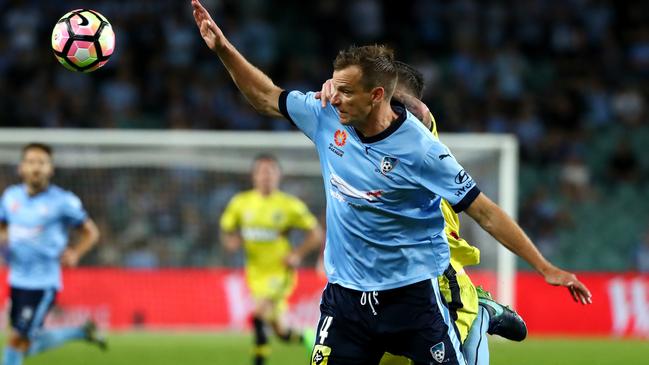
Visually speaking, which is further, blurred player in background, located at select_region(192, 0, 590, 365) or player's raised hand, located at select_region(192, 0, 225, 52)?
player's raised hand, located at select_region(192, 0, 225, 52)

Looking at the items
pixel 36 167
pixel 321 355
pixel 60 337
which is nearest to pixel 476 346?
pixel 321 355

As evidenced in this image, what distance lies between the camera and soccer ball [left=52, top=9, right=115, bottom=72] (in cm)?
673

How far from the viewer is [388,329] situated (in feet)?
19.5

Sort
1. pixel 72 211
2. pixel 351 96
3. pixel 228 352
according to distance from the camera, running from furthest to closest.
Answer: pixel 228 352 → pixel 72 211 → pixel 351 96

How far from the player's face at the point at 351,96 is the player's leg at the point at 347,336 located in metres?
0.95

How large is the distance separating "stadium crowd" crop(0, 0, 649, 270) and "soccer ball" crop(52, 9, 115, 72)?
36.5ft

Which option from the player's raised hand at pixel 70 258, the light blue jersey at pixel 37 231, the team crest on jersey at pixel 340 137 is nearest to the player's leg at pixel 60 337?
the light blue jersey at pixel 37 231

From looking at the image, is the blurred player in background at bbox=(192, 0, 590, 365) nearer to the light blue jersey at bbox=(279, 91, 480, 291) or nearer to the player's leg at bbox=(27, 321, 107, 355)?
the light blue jersey at bbox=(279, 91, 480, 291)

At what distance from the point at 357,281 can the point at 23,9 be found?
1528 cm

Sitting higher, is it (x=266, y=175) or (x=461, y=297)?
(x=266, y=175)

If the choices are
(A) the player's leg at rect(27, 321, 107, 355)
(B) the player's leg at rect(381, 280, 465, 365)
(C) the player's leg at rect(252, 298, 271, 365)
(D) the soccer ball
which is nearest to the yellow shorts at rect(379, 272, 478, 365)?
(B) the player's leg at rect(381, 280, 465, 365)

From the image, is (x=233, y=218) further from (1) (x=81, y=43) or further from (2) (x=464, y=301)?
(2) (x=464, y=301)

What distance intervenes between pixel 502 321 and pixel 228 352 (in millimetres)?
7146

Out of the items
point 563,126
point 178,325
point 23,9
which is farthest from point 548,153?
point 23,9
